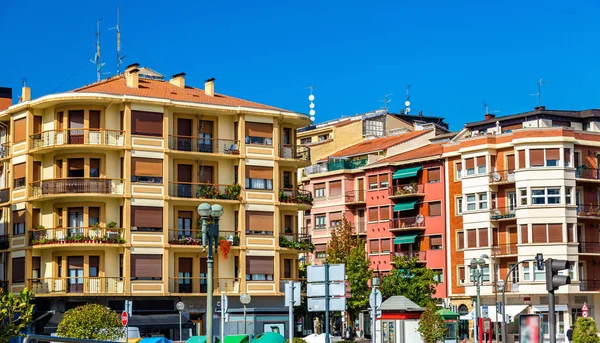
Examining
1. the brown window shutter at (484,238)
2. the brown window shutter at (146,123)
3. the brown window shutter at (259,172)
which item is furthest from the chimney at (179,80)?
the brown window shutter at (484,238)

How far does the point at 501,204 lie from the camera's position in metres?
75.5

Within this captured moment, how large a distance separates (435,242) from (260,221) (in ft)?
66.2

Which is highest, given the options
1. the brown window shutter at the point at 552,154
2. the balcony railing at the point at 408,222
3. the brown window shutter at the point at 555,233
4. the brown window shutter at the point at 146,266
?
the brown window shutter at the point at 552,154

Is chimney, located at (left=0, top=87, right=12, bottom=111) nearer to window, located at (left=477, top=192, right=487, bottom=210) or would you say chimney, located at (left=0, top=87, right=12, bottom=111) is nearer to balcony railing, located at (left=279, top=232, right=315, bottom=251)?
balcony railing, located at (left=279, top=232, right=315, bottom=251)

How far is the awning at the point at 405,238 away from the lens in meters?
80.7

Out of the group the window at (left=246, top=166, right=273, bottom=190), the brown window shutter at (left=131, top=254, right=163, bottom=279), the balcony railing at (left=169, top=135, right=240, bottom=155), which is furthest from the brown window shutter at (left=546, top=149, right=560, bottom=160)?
the brown window shutter at (left=131, top=254, right=163, bottom=279)

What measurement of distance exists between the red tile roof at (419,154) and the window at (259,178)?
19377 mm

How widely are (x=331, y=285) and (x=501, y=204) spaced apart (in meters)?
53.6

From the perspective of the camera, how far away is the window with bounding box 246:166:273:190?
2518 inches

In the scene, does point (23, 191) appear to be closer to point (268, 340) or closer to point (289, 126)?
point (289, 126)

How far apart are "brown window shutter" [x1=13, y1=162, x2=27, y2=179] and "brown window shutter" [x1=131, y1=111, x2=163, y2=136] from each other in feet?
23.0

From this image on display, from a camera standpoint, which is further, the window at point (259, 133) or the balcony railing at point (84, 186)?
the window at point (259, 133)

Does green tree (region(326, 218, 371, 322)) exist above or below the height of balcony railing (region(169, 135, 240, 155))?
below

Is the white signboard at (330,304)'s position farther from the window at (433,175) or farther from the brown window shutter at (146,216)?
the window at (433,175)
